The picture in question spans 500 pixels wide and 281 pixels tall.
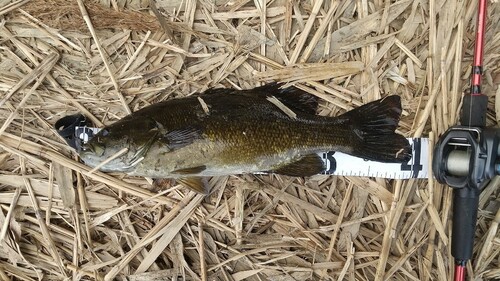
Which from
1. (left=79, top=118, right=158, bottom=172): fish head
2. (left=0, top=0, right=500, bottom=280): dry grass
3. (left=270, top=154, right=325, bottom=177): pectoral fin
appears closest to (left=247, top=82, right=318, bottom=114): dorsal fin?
(left=0, top=0, right=500, bottom=280): dry grass

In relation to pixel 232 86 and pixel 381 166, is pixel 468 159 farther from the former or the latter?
pixel 232 86

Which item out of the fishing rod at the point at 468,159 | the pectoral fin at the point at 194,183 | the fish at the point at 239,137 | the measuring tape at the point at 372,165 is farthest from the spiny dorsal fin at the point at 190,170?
the fishing rod at the point at 468,159

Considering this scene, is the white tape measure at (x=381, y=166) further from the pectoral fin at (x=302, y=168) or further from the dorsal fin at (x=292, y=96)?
the dorsal fin at (x=292, y=96)

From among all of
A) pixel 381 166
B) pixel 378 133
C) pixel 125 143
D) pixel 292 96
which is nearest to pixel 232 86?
pixel 292 96

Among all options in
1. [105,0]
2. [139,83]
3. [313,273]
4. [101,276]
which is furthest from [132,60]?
[313,273]

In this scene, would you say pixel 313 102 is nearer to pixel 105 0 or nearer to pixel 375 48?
pixel 375 48

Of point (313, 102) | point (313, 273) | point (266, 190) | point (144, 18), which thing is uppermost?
point (144, 18)
